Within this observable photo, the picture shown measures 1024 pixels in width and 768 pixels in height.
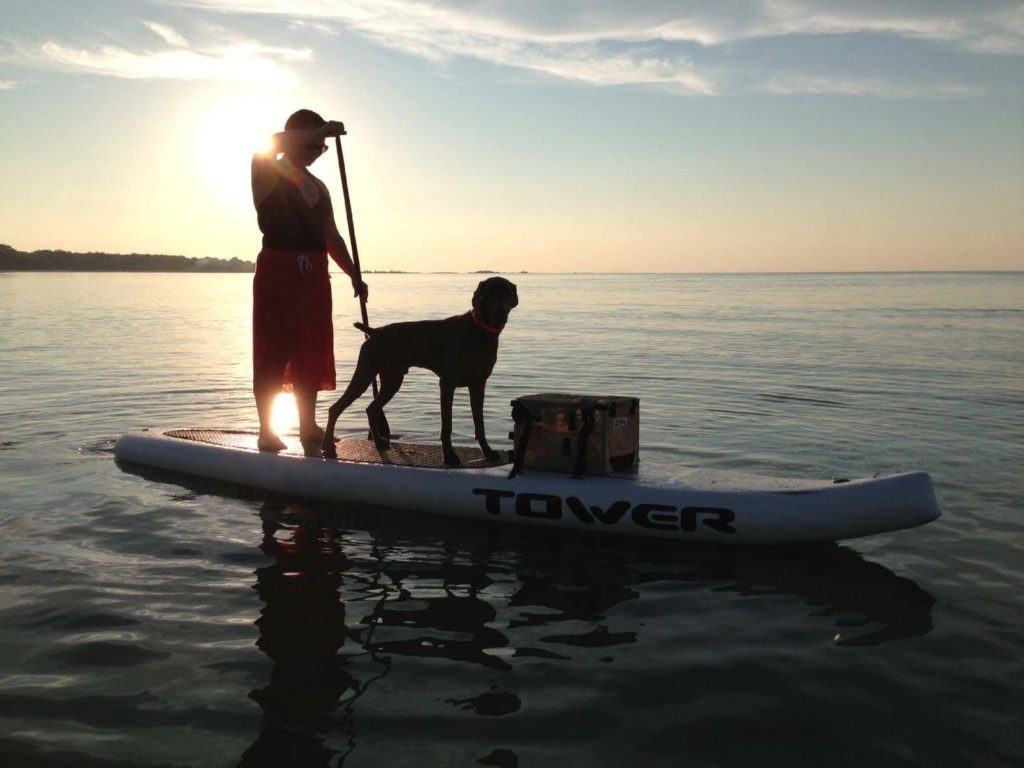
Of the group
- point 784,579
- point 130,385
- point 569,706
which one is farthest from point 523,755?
point 130,385

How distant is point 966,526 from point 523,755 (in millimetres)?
4873

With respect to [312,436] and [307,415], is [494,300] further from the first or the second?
[312,436]

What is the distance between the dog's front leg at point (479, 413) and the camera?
23.6 ft

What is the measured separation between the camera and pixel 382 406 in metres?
7.78

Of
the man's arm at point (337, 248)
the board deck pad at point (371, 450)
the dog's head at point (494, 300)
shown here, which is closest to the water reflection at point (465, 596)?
the board deck pad at point (371, 450)

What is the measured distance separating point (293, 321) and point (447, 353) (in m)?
1.58

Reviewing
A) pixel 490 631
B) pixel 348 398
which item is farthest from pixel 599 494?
pixel 348 398

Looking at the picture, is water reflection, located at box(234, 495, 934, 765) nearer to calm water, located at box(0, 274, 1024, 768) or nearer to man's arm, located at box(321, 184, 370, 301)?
calm water, located at box(0, 274, 1024, 768)

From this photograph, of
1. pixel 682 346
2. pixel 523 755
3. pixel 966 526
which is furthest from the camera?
pixel 682 346

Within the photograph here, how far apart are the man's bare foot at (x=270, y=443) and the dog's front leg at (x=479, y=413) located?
2086 millimetres

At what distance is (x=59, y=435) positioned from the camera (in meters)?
10.5

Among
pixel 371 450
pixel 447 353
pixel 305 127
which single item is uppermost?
pixel 305 127

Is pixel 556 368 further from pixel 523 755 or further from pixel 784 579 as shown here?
pixel 523 755

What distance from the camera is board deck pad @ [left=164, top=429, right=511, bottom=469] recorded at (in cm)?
747
